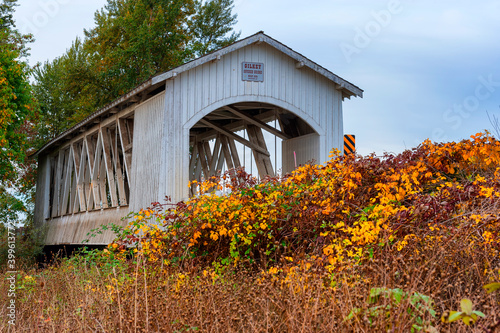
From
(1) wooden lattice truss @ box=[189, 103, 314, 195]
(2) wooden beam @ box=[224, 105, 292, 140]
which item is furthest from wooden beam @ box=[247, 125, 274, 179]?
(2) wooden beam @ box=[224, 105, 292, 140]

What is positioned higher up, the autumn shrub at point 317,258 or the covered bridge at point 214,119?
the covered bridge at point 214,119

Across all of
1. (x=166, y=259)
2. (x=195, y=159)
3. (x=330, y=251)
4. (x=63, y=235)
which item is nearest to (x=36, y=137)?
(x=63, y=235)

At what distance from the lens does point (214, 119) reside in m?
15.5

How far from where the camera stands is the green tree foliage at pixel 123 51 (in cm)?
2427

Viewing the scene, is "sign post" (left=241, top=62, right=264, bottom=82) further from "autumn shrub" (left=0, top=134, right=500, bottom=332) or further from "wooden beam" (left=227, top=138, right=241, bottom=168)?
"autumn shrub" (left=0, top=134, right=500, bottom=332)

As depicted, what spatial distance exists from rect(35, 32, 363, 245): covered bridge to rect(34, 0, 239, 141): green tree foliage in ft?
28.3

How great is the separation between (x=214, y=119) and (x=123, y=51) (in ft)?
32.7

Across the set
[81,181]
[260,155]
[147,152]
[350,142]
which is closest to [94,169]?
[81,181]

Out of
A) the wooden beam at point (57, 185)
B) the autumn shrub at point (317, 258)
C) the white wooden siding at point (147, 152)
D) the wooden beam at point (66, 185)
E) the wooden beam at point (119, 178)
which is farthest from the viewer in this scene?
the wooden beam at point (57, 185)

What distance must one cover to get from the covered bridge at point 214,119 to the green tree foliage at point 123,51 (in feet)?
28.3

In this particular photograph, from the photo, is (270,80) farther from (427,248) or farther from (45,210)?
(45,210)

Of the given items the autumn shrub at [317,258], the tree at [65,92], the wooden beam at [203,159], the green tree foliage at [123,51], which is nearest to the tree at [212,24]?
the green tree foliage at [123,51]

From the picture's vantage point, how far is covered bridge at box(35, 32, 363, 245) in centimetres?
1120

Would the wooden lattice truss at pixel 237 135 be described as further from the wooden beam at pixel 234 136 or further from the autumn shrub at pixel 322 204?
the autumn shrub at pixel 322 204
